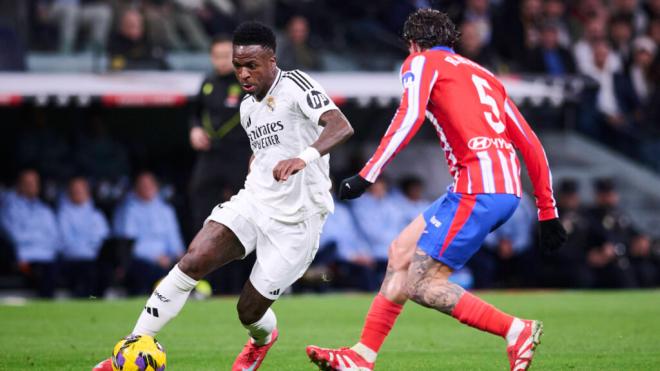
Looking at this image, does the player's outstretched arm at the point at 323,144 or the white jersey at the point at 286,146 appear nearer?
the player's outstretched arm at the point at 323,144

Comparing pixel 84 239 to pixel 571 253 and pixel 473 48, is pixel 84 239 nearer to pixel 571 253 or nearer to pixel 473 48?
pixel 473 48

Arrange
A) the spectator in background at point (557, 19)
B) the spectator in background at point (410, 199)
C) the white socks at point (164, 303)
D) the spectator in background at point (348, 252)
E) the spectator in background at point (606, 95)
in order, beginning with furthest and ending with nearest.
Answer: the spectator in background at point (557, 19) < the spectator in background at point (606, 95) < the spectator in background at point (410, 199) < the spectator in background at point (348, 252) < the white socks at point (164, 303)

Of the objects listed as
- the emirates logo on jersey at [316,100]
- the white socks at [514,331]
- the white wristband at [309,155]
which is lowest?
the white socks at [514,331]

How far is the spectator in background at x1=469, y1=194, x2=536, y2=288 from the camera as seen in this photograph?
733 inches

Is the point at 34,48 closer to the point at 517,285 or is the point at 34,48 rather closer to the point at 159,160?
the point at 159,160

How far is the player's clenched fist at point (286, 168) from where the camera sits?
285 inches

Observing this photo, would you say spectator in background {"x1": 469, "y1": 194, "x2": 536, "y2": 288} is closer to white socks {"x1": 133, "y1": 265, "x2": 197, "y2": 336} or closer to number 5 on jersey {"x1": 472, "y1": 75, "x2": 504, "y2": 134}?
number 5 on jersey {"x1": 472, "y1": 75, "x2": 504, "y2": 134}

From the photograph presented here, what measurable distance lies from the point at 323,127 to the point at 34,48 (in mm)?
10852

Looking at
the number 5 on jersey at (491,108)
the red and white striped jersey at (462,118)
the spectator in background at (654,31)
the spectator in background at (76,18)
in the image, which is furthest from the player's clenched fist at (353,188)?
the spectator in background at (654,31)

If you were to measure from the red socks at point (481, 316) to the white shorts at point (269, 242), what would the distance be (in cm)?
108

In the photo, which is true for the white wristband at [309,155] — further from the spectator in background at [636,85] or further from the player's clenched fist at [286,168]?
the spectator in background at [636,85]

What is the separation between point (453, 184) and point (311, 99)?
1.01 metres

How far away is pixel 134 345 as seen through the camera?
24.4 feet

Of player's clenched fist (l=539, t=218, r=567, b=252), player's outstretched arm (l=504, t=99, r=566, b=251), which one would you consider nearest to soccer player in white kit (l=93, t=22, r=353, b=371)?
player's outstretched arm (l=504, t=99, r=566, b=251)
